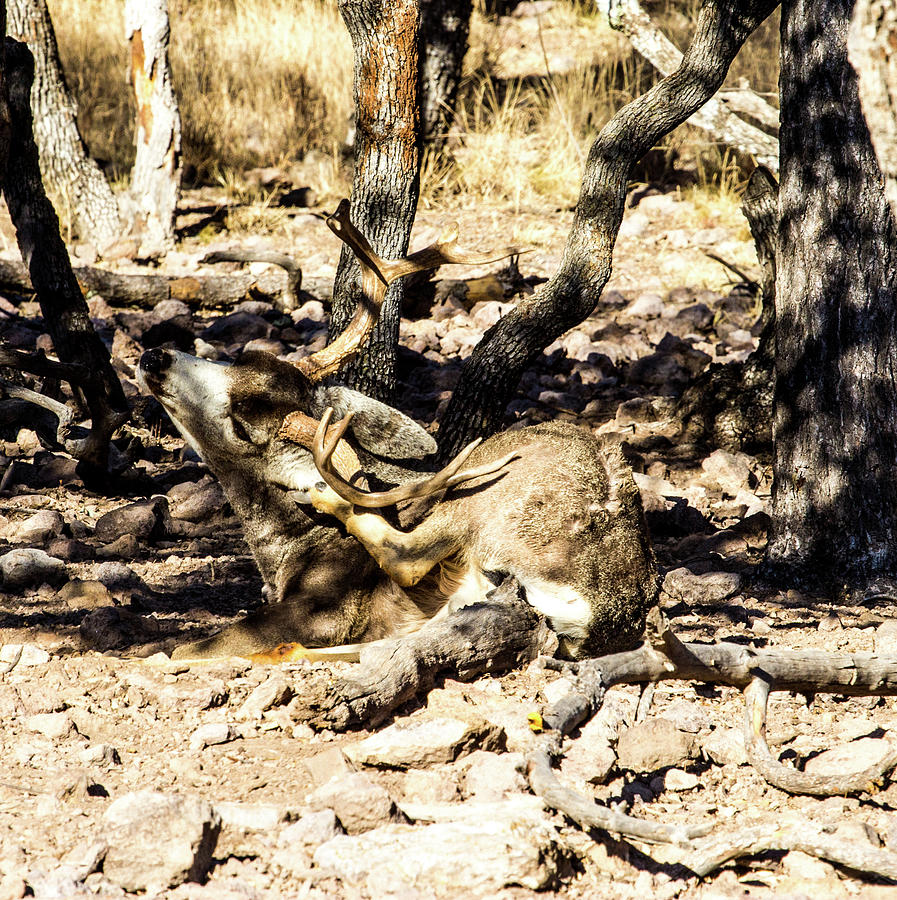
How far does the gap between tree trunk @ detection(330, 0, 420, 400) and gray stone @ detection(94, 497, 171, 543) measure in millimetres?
1303

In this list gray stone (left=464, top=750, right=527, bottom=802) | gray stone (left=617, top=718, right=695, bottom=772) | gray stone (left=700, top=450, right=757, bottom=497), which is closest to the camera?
gray stone (left=464, top=750, right=527, bottom=802)

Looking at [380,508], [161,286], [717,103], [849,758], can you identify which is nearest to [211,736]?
[380,508]

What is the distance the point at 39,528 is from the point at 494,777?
326cm

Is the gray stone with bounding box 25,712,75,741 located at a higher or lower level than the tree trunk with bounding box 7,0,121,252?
lower

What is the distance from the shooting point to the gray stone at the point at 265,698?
11.9 ft

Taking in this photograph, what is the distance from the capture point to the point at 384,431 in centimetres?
485

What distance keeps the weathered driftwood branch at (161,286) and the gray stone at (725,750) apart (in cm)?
660

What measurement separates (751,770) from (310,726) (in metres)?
1.42

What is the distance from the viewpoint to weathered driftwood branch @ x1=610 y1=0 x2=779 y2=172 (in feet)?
26.5

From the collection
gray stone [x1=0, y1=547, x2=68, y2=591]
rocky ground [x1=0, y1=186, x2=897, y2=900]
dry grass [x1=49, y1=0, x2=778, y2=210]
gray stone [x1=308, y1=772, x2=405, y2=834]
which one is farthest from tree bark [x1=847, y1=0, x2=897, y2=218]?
dry grass [x1=49, y1=0, x2=778, y2=210]

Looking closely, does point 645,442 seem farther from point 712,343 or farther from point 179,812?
point 179,812

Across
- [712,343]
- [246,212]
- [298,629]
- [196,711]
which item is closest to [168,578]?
[298,629]

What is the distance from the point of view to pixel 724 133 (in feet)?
28.6

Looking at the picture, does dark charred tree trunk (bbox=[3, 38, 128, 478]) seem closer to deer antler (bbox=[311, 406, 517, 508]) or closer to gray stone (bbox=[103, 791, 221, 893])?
deer antler (bbox=[311, 406, 517, 508])
